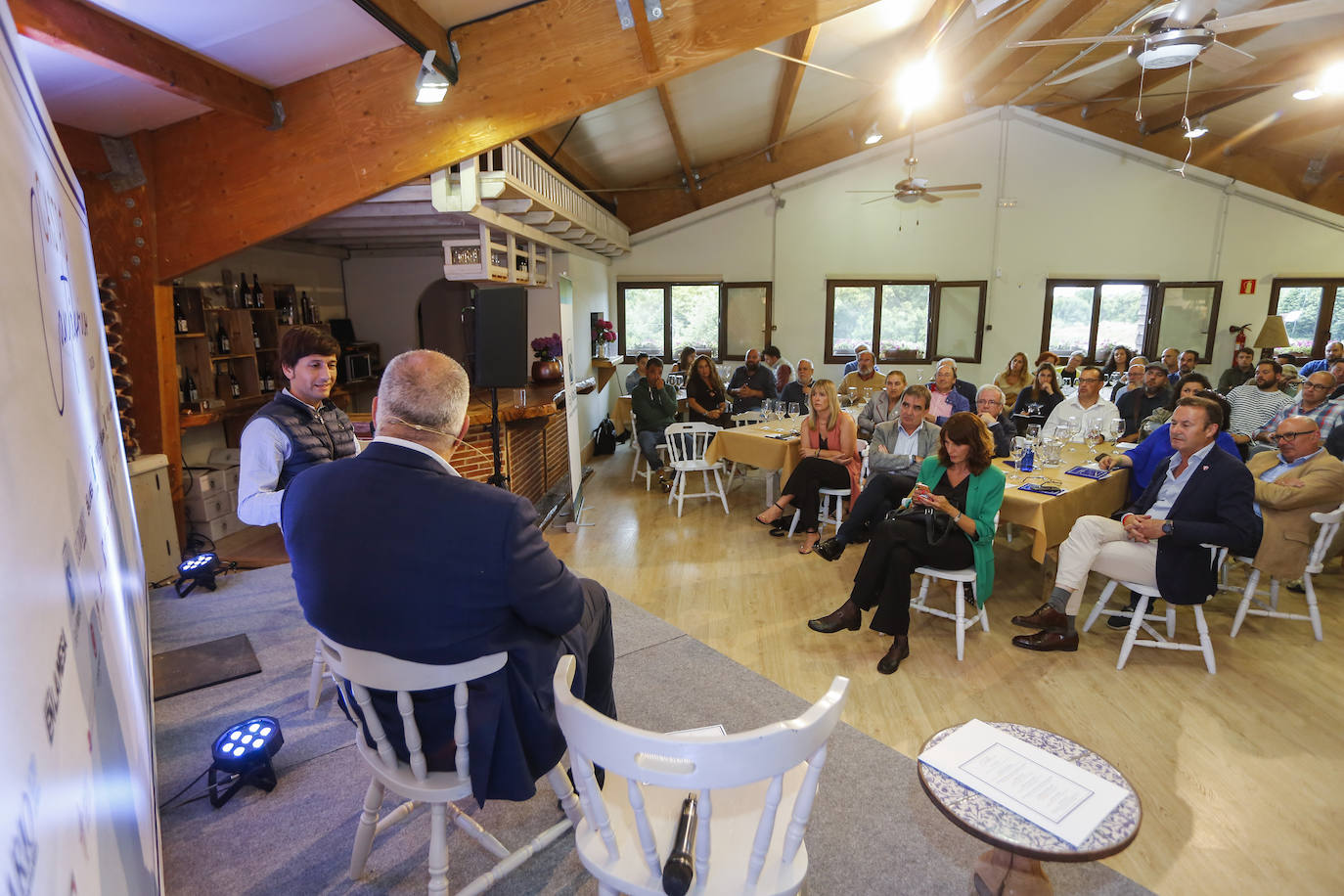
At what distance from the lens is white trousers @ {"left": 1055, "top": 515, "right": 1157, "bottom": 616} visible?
129 inches

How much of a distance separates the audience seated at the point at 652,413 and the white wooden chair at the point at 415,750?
4782mm

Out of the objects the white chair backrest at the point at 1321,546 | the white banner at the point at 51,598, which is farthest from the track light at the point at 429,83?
the white chair backrest at the point at 1321,546

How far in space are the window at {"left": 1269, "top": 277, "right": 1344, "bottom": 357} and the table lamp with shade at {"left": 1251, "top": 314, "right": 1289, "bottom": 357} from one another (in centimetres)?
91

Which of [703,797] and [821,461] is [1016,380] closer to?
[821,461]

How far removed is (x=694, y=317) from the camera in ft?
34.7

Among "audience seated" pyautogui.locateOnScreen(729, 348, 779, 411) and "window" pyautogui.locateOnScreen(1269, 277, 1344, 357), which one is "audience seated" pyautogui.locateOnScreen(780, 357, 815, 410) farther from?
"window" pyautogui.locateOnScreen(1269, 277, 1344, 357)

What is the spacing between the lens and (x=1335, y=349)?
6992mm

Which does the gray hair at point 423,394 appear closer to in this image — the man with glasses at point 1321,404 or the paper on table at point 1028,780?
the paper on table at point 1028,780

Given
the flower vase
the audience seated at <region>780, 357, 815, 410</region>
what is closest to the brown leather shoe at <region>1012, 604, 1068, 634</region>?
the audience seated at <region>780, 357, 815, 410</region>

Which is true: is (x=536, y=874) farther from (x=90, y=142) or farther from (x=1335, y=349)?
(x=1335, y=349)

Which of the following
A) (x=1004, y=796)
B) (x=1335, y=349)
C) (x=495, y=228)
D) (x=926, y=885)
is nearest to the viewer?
(x=1004, y=796)

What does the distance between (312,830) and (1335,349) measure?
9.72 meters

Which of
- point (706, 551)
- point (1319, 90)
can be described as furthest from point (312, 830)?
point (1319, 90)

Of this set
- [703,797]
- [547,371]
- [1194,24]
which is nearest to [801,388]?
[547,371]
